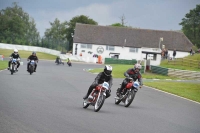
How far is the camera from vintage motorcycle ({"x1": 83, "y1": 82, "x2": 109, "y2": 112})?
1468cm

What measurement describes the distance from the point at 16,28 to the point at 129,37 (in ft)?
109

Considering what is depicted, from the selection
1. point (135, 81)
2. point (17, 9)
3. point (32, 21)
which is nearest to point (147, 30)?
point (17, 9)

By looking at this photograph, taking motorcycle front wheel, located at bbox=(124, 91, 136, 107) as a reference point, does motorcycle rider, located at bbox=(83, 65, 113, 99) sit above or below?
above

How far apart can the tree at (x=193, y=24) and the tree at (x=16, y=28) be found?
1669 inches

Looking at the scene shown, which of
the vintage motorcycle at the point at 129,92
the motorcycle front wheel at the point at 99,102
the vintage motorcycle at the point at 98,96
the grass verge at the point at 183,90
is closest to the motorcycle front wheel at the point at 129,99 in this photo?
the vintage motorcycle at the point at 129,92

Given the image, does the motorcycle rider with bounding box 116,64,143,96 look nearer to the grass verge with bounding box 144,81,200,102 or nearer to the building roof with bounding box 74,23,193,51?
the grass verge with bounding box 144,81,200,102

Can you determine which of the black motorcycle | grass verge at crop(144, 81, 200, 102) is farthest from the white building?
grass verge at crop(144, 81, 200, 102)

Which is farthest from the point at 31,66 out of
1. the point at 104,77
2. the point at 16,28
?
the point at 16,28

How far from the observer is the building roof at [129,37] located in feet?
343

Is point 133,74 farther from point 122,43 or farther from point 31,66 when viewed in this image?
point 122,43

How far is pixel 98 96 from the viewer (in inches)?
580

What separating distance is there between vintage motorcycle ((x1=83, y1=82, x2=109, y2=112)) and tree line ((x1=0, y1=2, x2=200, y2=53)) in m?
81.1

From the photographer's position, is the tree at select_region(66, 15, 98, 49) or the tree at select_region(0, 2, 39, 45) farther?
the tree at select_region(66, 15, 98, 49)

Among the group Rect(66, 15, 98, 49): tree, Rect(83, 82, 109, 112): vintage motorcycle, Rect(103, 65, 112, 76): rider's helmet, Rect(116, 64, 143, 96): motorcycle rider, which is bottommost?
Rect(83, 82, 109, 112): vintage motorcycle
